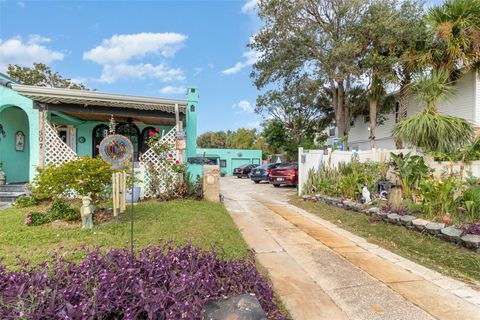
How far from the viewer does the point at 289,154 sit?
819 inches

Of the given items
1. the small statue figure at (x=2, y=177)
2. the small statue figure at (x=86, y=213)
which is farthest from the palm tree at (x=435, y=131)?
the small statue figure at (x=2, y=177)

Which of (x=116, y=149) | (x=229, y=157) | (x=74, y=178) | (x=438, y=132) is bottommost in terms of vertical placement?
(x=74, y=178)

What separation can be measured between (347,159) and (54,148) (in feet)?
31.8

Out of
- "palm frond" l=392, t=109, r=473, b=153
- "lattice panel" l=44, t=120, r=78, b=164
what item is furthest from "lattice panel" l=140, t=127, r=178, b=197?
"palm frond" l=392, t=109, r=473, b=153

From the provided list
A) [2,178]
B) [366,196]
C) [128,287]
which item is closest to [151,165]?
[2,178]

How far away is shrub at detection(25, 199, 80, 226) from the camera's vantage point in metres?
5.38

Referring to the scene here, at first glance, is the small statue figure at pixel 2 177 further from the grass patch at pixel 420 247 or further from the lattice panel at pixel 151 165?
the grass patch at pixel 420 247

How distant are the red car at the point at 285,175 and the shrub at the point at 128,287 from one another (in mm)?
11861

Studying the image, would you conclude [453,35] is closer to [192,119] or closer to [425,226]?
[425,226]

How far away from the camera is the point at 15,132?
9.62m

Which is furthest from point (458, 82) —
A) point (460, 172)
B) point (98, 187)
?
point (98, 187)

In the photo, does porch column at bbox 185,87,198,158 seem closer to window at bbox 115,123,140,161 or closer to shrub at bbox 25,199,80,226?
window at bbox 115,123,140,161

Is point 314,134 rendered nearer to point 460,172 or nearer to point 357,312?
point 460,172

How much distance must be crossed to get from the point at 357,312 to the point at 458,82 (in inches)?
495
